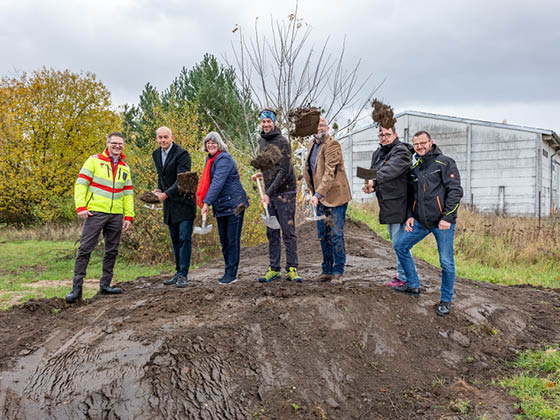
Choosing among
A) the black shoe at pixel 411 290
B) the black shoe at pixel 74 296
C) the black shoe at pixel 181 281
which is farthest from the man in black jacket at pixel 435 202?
Answer: the black shoe at pixel 74 296

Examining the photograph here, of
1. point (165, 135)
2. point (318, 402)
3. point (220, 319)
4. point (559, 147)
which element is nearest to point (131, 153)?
point (165, 135)

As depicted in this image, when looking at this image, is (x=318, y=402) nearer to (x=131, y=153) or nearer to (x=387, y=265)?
(x=387, y=265)

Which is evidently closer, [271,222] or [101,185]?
[271,222]

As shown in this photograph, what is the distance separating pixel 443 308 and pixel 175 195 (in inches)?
137

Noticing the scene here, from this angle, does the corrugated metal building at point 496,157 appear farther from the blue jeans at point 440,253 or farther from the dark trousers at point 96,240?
the dark trousers at point 96,240

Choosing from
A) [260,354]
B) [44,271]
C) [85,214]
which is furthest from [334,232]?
[44,271]

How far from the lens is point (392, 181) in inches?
193

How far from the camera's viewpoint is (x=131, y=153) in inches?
420

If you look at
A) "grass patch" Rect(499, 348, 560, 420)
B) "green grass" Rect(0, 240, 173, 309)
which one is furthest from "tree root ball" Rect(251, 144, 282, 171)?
"green grass" Rect(0, 240, 173, 309)

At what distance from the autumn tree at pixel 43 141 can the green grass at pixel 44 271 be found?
165 inches

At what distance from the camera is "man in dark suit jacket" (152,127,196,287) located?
5.56 meters

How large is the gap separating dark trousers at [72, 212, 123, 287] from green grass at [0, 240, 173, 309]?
1521mm

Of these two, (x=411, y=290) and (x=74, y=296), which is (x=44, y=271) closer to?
(x=74, y=296)

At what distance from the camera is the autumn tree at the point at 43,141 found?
17781 mm
